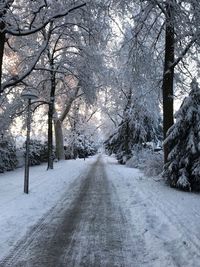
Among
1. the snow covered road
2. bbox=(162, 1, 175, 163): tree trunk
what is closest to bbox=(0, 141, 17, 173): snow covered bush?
bbox=(162, 1, 175, 163): tree trunk

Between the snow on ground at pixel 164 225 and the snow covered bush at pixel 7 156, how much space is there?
14706 mm

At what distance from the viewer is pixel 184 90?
1853 centimetres

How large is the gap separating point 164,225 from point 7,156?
21.0 meters

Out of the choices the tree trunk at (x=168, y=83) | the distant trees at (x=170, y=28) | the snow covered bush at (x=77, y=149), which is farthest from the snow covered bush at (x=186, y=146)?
the snow covered bush at (x=77, y=149)

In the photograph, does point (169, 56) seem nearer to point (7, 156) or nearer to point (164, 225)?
point (164, 225)

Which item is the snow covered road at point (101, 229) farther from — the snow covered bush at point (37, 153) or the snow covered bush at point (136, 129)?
the snow covered bush at point (37, 153)

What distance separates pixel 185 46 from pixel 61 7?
4.90m

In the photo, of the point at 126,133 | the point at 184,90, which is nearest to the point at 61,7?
the point at 184,90

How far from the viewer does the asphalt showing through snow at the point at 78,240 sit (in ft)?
19.7

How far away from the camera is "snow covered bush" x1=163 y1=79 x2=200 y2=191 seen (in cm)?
1258

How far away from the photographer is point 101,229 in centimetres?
806

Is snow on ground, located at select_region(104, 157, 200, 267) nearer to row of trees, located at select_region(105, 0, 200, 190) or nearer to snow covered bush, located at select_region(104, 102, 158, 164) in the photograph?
row of trees, located at select_region(105, 0, 200, 190)

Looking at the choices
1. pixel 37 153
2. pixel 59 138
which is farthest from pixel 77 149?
pixel 37 153

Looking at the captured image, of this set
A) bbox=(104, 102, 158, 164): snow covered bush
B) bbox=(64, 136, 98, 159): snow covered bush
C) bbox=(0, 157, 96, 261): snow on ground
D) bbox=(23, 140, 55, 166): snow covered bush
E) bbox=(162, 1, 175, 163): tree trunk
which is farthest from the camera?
bbox=(64, 136, 98, 159): snow covered bush
